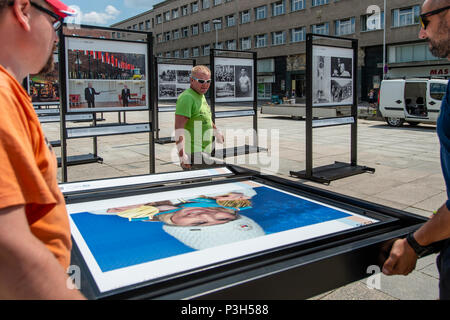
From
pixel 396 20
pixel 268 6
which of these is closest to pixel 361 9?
pixel 396 20

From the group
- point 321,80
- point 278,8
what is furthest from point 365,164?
point 278,8

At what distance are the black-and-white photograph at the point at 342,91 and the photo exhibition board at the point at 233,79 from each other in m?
3.31

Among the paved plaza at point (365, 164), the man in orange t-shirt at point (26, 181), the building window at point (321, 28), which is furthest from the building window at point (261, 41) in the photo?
the man in orange t-shirt at point (26, 181)

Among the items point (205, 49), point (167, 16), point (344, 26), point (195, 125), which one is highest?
point (167, 16)

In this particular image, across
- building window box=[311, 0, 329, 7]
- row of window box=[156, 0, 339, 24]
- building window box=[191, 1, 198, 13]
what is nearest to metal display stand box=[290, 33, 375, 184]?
building window box=[311, 0, 329, 7]

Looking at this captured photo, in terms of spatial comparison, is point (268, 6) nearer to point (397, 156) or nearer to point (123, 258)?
point (397, 156)

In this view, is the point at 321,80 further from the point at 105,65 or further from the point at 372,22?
the point at 372,22

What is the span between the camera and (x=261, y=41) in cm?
4769

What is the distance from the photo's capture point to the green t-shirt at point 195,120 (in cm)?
454

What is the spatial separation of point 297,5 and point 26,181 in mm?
45454

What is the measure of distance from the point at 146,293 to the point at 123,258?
294 mm

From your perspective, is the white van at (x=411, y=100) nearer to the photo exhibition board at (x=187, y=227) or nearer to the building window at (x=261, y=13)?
the photo exhibition board at (x=187, y=227)

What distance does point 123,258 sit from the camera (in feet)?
4.67

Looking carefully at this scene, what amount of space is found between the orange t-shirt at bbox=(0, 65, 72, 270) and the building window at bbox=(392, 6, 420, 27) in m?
37.6
